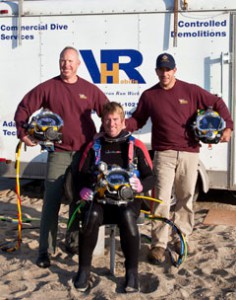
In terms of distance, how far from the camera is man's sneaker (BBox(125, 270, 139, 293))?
401 centimetres

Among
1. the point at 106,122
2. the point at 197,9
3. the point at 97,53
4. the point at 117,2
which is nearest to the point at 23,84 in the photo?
the point at 97,53

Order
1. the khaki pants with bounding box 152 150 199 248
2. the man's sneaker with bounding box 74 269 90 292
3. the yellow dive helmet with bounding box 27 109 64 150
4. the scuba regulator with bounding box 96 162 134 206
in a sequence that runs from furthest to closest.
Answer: the khaki pants with bounding box 152 150 199 248, the yellow dive helmet with bounding box 27 109 64 150, the man's sneaker with bounding box 74 269 90 292, the scuba regulator with bounding box 96 162 134 206

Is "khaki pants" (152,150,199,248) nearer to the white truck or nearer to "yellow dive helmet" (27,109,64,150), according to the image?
"yellow dive helmet" (27,109,64,150)

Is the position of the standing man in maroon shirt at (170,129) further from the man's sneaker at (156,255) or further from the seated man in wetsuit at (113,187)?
the seated man in wetsuit at (113,187)

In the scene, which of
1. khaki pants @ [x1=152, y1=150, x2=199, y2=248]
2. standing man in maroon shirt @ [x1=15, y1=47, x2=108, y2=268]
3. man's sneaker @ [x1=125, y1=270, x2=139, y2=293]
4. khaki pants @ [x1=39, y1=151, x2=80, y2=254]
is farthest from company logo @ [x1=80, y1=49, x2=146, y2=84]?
man's sneaker @ [x1=125, y1=270, x2=139, y2=293]

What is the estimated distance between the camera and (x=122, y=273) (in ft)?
14.6

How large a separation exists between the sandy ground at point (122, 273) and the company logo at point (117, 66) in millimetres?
1765

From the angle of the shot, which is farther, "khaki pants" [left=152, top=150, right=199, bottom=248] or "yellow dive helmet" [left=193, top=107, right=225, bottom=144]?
"khaki pants" [left=152, top=150, right=199, bottom=248]

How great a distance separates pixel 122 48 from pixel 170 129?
1917mm

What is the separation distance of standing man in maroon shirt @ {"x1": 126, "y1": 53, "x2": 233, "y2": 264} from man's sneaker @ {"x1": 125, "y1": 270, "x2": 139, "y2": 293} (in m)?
0.59

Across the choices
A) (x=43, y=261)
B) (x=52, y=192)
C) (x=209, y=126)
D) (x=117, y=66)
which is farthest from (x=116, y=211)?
(x=117, y=66)

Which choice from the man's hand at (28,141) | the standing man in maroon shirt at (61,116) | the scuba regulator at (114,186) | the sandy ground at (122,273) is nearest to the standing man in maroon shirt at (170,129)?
the sandy ground at (122,273)

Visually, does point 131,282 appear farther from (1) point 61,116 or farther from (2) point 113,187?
(1) point 61,116

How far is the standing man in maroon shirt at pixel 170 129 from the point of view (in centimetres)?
462
